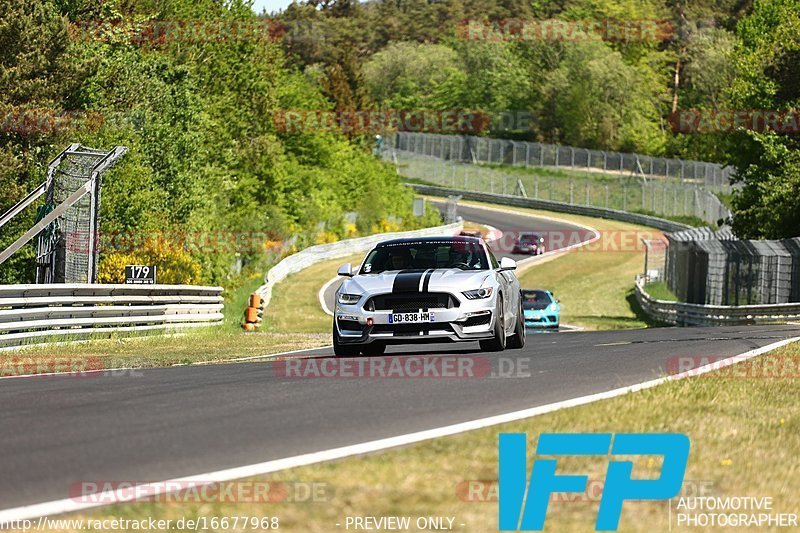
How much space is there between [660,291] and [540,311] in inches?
755

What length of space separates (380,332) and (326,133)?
73.3 metres

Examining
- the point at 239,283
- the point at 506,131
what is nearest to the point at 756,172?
the point at 239,283

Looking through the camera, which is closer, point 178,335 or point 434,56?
point 178,335

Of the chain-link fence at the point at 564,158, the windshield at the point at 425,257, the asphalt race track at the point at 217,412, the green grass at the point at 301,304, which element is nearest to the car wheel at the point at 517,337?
the windshield at the point at 425,257

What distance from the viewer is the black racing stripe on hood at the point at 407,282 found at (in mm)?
16203

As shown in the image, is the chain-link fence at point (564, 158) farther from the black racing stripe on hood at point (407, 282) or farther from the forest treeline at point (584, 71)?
the black racing stripe on hood at point (407, 282)

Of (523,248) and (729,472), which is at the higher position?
(729,472)

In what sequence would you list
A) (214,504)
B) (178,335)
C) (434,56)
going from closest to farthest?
1. (214,504)
2. (178,335)
3. (434,56)

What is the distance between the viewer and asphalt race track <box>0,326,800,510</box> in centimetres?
712

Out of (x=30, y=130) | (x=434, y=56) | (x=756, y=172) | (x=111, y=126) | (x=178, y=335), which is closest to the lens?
(x=178, y=335)

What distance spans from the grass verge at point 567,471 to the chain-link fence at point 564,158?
80.4m

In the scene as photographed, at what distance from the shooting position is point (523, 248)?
77.8 m

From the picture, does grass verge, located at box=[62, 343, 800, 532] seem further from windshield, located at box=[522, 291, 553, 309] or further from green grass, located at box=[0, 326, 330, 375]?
windshield, located at box=[522, 291, 553, 309]

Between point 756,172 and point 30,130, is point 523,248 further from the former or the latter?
point 30,130
